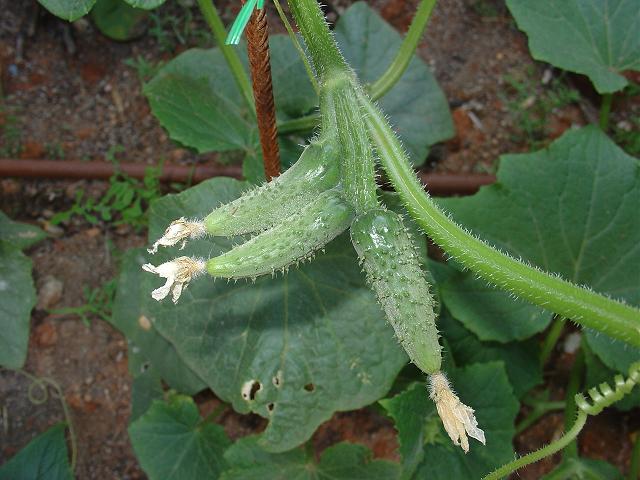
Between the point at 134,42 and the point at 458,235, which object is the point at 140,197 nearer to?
the point at 134,42

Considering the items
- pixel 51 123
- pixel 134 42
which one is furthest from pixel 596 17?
pixel 51 123

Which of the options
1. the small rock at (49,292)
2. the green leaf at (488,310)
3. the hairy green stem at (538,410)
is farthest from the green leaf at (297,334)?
the small rock at (49,292)

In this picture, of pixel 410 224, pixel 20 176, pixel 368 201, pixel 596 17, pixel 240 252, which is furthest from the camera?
pixel 20 176

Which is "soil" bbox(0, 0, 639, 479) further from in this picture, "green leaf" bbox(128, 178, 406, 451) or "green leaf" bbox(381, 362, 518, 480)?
"green leaf" bbox(128, 178, 406, 451)

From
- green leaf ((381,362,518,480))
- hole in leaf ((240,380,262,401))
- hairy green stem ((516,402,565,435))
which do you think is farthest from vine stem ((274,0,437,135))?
hairy green stem ((516,402,565,435))

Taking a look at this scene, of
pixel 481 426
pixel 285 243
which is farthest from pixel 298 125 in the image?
pixel 481 426

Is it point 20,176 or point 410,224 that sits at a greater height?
point 20,176

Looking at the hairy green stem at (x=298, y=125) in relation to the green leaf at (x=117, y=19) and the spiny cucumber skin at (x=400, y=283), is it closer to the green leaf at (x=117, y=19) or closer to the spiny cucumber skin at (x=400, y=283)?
the spiny cucumber skin at (x=400, y=283)

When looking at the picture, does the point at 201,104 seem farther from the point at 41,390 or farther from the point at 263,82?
the point at 41,390
